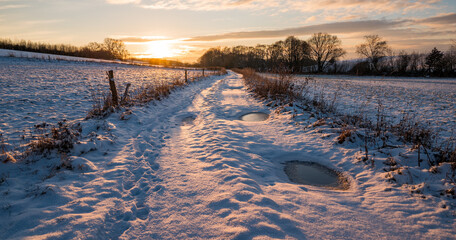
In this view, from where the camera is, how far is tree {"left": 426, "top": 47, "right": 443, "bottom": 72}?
1355 inches

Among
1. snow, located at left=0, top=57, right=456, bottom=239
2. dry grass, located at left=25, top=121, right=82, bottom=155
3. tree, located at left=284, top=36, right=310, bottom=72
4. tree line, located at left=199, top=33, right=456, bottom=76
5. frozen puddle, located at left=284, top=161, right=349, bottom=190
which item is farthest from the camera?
tree, located at left=284, top=36, right=310, bottom=72

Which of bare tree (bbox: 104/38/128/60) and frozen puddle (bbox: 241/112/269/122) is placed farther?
bare tree (bbox: 104/38/128/60)

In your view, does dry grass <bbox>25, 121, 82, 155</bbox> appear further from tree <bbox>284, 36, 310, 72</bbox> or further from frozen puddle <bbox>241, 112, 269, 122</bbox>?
tree <bbox>284, 36, 310, 72</bbox>

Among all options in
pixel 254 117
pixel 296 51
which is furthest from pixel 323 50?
pixel 254 117

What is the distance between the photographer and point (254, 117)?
26.3ft

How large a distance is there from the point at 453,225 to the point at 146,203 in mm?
4079

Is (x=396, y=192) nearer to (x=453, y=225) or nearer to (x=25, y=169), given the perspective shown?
(x=453, y=225)

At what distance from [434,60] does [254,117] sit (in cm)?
4699

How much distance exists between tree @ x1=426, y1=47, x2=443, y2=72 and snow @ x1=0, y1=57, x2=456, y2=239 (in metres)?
46.3

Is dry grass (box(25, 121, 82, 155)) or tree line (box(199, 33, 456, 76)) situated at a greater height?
tree line (box(199, 33, 456, 76))

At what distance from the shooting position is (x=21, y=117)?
638 centimetres

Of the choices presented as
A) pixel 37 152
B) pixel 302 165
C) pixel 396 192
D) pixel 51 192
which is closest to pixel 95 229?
pixel 51 192

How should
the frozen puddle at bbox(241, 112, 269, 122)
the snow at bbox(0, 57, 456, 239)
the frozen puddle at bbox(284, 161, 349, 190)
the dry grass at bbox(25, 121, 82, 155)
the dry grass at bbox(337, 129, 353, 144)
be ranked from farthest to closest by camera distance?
the frozen puddle at bbox(241, 112, 269, 122), the dry grass at bbox(337, 129, 353, 144), the dry grass at bbox(25, 121, 82, 155), the frozen puddle at bbox(284, 161, 349, 190), the snow at bbox(0, 57, 456, 239)

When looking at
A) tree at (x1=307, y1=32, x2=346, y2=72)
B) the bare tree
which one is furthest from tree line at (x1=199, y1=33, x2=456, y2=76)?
the bare tree
